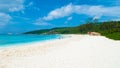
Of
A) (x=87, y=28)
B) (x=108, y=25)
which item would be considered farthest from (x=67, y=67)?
(x=87, y=28)

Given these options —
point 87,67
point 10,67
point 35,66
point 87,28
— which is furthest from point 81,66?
point 87,28

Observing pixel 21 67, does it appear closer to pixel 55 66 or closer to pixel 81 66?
pixel 55 66

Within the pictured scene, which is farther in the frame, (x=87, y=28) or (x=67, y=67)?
(x=87, y=28)

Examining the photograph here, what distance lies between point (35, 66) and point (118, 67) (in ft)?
12.4

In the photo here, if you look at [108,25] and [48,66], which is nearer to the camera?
[48,66]

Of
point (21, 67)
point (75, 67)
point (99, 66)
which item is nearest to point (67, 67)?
point (75, 67)

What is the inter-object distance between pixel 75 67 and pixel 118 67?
192cm

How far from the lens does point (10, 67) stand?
9766mm

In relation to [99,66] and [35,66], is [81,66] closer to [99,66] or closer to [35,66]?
[99,66]

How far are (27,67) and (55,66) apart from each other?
1278 mm

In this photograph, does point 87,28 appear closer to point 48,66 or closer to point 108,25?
point 108,25

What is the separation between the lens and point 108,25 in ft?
408

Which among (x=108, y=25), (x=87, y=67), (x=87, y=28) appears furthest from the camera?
(x=87, y=28)

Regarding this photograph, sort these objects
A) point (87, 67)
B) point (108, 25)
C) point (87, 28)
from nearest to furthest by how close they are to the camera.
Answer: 1. point (87, 67)
2. point (108, 25)
3. point (87, 28)
